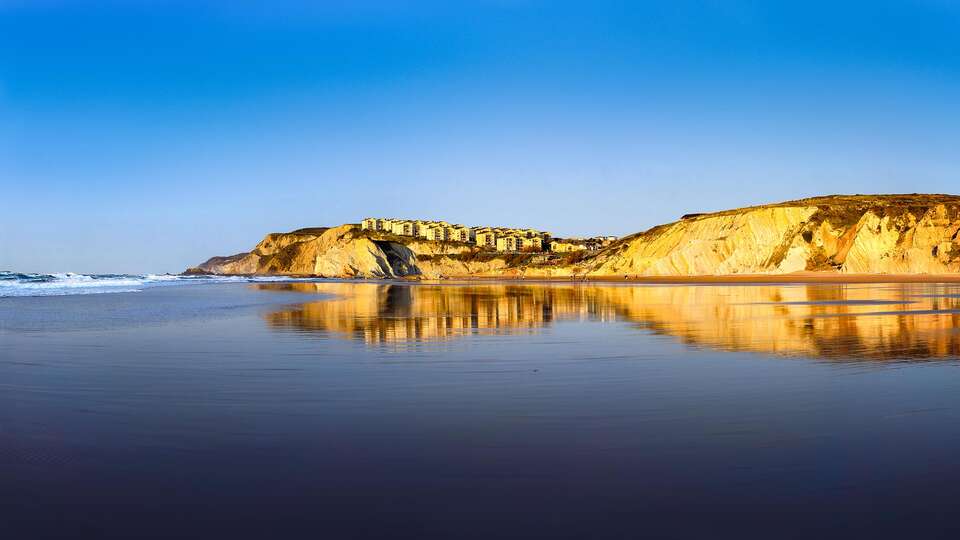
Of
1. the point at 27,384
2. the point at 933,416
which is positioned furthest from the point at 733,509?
the point at 27,384

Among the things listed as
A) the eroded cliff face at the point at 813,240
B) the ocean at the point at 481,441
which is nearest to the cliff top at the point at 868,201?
the eroded cliff face at the point at 813,240

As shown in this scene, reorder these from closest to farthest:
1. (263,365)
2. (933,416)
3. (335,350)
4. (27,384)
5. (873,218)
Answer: (933,416), (27,384), (263,365), (335,350), (873,218)

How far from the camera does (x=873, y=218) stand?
73.1m

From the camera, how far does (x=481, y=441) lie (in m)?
5.59

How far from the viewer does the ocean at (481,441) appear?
3.90 m

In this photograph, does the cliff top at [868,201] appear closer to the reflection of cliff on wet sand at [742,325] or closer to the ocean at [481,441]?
the reflection of cliff on wet sand at [742,325]

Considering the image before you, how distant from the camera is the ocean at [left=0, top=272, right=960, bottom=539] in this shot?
12.8 feet

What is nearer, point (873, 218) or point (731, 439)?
point (731, 439)

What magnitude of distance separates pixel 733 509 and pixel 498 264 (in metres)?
153

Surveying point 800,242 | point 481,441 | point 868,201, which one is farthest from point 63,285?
point 868,201

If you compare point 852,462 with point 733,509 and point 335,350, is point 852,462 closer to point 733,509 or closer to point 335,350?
point 733,509

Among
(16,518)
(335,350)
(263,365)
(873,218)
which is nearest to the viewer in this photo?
(16,518)

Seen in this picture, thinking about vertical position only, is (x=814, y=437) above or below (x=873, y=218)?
below

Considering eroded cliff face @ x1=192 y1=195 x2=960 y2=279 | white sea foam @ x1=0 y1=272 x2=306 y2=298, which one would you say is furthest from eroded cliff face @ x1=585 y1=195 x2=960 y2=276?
white sea foam @ x1=0 y1=272 x2=306 y2=298
